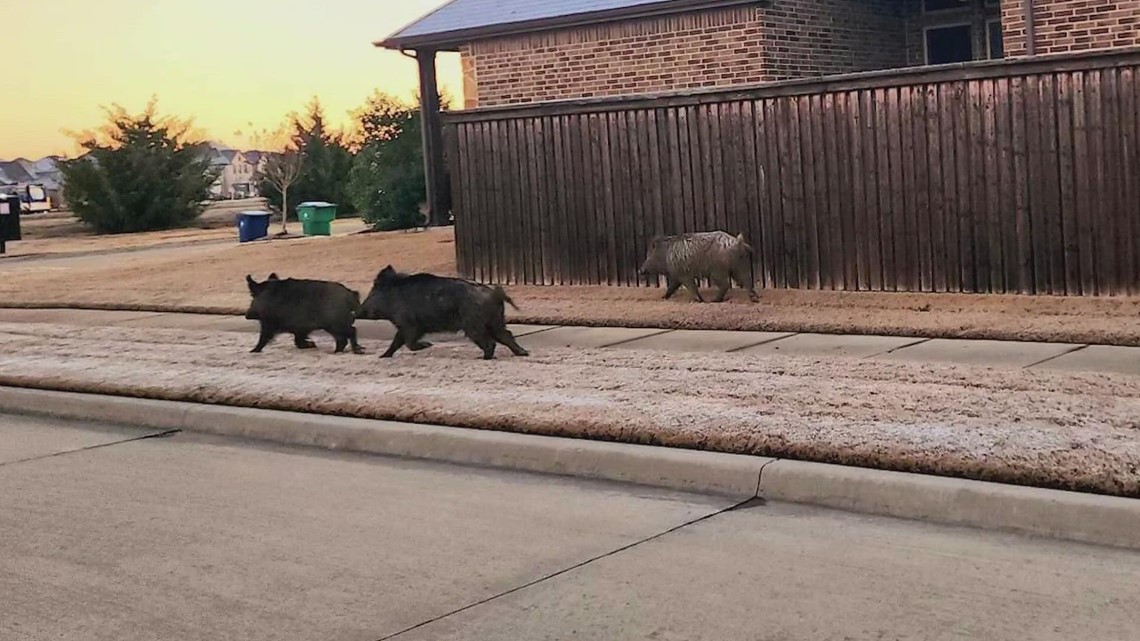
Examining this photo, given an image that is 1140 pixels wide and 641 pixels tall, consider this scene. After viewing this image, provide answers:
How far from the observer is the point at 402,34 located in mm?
23547

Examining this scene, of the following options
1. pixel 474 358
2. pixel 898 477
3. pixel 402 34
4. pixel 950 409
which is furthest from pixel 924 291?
pixel 402 34

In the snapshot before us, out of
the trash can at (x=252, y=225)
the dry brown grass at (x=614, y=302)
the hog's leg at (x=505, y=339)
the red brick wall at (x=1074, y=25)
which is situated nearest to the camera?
the hog's leg at (x=505, y=339)

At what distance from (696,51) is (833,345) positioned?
9736mm

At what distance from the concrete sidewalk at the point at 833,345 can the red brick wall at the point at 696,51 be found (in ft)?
24.9

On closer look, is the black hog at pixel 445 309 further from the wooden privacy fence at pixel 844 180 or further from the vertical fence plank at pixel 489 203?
the vertical fence plank at pixel 489 203

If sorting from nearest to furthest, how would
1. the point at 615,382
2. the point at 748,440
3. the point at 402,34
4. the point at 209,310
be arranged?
the point at 748,440 → the point at 615,382 → the point at 209,310 → the point at 402,34

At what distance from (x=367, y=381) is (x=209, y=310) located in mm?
6512

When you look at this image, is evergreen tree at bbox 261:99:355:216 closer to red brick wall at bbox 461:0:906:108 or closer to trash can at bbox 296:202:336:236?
trash can at bbox 296:202:336:236

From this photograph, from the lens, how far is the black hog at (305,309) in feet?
37.9

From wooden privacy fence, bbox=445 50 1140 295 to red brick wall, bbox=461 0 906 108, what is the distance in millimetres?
4305

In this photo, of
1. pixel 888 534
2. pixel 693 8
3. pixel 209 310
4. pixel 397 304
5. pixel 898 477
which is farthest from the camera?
pixel 693 8

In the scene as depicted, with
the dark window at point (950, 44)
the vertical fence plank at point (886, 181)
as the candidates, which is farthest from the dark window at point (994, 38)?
the vertical fence plank at point (886, 181)

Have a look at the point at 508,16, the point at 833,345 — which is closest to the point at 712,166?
the point at 833,345

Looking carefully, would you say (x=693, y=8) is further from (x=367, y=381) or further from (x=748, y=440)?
(x=748, y=440)
